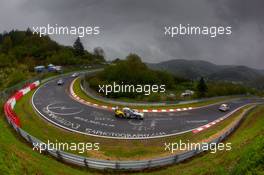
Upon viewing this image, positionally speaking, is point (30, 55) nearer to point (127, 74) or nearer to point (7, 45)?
point (7, 45)

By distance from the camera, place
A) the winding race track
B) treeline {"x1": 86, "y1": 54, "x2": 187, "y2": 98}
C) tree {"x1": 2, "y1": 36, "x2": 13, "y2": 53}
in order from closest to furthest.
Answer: the winding race track
treeline {"x1": 86, "y1": 54, "x2": 187, "y2": 98}
tree {"x1": 2, "y1": 36, "x2": 13, "y2": 53}

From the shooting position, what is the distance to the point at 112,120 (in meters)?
35.8

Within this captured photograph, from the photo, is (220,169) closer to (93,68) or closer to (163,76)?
(93,68)

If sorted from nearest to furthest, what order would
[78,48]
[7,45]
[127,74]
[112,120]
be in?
[112,120] < [127,74] < [7,45] < [78,48]

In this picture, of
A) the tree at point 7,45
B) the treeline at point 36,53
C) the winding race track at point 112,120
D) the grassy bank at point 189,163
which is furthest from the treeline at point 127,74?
the tree at point 7,45

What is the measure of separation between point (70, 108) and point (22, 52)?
97.6 meters

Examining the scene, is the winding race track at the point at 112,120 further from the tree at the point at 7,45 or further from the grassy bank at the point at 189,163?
the tree at the point at 7,45

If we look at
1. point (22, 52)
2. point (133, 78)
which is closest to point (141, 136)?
point (133, 78)

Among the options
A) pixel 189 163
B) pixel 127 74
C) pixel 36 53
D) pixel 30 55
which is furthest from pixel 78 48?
pixel 189 163

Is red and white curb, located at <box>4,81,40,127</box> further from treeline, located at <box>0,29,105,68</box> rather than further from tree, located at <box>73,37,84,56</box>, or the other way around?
tree, located at <box>73,37,84,56</box>

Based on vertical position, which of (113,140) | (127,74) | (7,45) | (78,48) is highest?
(7,45)

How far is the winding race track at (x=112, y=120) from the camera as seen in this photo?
31875 millimetres

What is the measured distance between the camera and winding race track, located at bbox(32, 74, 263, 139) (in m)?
31.9

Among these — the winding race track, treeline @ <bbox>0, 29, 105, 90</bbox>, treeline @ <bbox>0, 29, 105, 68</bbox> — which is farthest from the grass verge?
treeline @ <bbox>0, 29, 105, 68</bbox>
